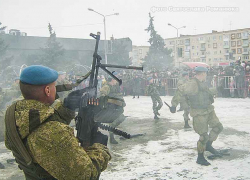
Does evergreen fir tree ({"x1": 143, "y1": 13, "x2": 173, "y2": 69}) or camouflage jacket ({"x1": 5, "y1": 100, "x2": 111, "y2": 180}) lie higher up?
evergreen fir tree ({"x1": 143, "y1": 13, "x2": 173, "y2": 69})

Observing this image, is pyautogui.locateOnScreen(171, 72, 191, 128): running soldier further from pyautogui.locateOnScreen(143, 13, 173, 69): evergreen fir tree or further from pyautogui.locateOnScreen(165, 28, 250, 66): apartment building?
pyautogui.locateOnScreen(165, 28, 250, 66): apartment building

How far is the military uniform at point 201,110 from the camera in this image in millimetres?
5219

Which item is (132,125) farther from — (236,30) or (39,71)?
(236,30)

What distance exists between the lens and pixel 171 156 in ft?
18.8

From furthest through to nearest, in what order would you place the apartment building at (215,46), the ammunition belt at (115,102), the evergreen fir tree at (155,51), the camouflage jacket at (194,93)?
the apartment building at (215,46) → the evergreen fir tree at (155,51) → the camouflage jacket at (194,93) → the ammunition belt at (115,102)

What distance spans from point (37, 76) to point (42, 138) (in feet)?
1.28

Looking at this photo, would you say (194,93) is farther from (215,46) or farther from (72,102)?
(215,46)

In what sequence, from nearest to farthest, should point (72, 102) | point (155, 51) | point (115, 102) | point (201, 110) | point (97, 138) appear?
point (72, 102)
point (97, 138)
point (115, 102)
point (201, 110)
point (155, 51)

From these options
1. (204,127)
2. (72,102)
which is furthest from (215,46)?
(72,102)

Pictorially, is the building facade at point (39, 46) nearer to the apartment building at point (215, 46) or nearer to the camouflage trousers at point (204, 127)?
the apartment building at point (215, 46)

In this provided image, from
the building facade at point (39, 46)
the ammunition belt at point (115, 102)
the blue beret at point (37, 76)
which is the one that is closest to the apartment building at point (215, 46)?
the building facade at point (39, 46)

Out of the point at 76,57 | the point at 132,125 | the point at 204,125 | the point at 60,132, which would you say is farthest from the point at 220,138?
the point at 76,57

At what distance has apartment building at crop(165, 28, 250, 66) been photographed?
8281cm

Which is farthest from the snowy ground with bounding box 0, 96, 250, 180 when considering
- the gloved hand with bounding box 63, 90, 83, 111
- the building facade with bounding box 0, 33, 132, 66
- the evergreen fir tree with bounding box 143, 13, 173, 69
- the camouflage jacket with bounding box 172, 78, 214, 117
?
the building facade with bounding box 0, 33, 132, 66
